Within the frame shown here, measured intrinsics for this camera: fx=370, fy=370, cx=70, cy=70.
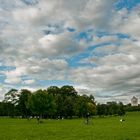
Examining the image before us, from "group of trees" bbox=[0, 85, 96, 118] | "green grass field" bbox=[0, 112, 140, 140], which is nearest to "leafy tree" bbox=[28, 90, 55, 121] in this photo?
"group of trees" bbox=[0, 85, 96, 118]

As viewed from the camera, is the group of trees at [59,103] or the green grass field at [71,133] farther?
the group of trees at [59,103]

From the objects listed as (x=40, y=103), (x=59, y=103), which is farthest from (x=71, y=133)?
Result: (x=59, y=103)

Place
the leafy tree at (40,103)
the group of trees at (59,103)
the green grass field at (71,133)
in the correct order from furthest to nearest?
the group of trees at (59,103)
the leafy tree at (40,103)
the green grass field at (71,133)

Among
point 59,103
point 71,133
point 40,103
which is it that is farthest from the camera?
point 59,103

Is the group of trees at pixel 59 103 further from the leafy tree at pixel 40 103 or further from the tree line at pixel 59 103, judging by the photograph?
the leafy tree at pixel 40 103

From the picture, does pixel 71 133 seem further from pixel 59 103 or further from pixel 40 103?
pixel 59 103

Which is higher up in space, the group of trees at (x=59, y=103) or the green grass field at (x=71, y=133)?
the group of trees at (x=59, y=103)

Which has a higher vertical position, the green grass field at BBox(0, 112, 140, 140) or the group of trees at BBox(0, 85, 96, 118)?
the group of trees at BBox(0, 85, 96, 118)

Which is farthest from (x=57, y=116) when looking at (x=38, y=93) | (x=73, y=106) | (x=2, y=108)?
(x=38, y=93)

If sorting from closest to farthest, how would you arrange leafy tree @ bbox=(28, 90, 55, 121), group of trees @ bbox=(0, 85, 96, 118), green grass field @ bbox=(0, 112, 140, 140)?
1. green grass field @ bbox=(0, 112, 140, 140)
2. leafy tree @ bbox=(28, 90, 55, 121)
3. group of trees @ bbox=(0, 85, 96, 118)

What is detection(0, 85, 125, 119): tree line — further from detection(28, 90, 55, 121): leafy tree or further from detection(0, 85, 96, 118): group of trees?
detection(28, 90, 55, 121): leafy tree

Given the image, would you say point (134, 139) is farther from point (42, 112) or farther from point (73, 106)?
point (73, 106)

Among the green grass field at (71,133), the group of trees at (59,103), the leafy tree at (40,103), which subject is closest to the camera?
the green grass field at (71,133)

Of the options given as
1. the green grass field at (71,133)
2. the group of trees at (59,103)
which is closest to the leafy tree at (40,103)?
the group of trees at (59,103)
